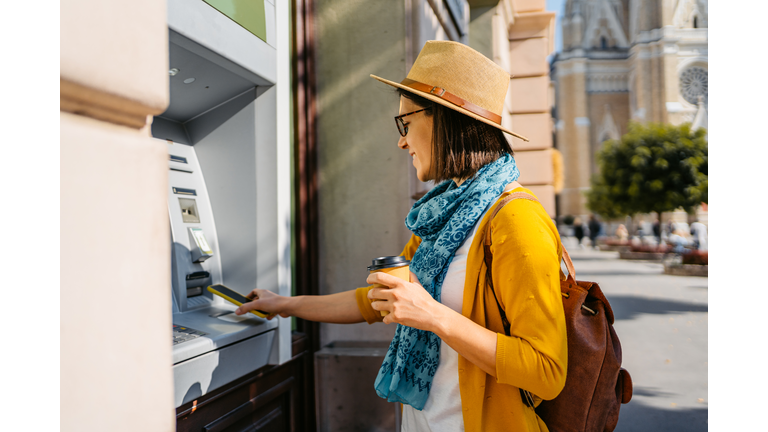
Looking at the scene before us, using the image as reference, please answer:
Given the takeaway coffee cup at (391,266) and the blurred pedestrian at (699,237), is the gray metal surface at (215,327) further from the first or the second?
the blurred pedestrian at (699,237)

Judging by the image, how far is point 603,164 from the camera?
23.1 m

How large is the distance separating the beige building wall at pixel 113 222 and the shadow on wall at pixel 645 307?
7623 mm

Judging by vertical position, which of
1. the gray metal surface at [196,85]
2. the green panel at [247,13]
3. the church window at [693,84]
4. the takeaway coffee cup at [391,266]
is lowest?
the takeaway coffee cup at [391,266]

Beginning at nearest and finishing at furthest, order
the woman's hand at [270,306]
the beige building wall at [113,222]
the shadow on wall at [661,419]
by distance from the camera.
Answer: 1. the beige building wall at [113,222]
2. the woman's hand at [270,306]
3. the shadow on wall at [661,419]

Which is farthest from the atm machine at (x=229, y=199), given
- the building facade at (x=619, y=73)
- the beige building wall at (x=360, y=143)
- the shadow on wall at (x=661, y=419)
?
the building facade at (x=619, y=73)

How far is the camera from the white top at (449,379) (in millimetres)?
1298

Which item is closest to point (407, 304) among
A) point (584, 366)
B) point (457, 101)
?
point (584, 366)

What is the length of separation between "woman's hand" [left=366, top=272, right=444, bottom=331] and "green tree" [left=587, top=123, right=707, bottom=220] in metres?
22.2

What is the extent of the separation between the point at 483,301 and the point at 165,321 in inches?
31.3

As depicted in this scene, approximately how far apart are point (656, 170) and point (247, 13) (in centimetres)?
2270

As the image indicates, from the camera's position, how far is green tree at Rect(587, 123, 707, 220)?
1973cm

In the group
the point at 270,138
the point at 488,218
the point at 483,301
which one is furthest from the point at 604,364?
the point at 270,138

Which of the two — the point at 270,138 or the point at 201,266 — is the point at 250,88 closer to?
the point at 270,138

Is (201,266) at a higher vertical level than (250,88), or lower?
lower
